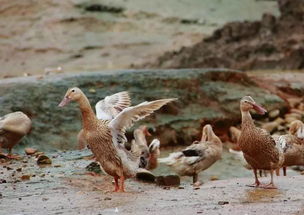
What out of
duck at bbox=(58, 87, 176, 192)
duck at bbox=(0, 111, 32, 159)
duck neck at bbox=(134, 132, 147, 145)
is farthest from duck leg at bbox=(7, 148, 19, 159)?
duck at bbox=(58, 87, 176, 192)

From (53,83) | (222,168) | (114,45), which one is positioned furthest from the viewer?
(114,45)

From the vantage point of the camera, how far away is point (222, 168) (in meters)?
13.5

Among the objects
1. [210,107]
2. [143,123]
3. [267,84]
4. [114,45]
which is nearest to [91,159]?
[143,123]

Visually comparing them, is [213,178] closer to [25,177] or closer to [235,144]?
[235,144]

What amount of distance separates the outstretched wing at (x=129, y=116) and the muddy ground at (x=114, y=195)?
591 millimetres

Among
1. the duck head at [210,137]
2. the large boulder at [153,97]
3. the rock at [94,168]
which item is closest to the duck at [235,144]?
the large boulder at [153,97]

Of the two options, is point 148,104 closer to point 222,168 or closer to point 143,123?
point 222,168

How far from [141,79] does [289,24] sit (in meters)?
7.38

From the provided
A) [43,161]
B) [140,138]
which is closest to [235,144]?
[140,138]

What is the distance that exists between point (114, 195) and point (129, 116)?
839 mm

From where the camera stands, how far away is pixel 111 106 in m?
10.5

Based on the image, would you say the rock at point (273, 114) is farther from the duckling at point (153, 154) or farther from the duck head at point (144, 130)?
the duckling at point (153, 154)

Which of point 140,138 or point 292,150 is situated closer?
point 292,150

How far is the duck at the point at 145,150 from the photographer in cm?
1163
